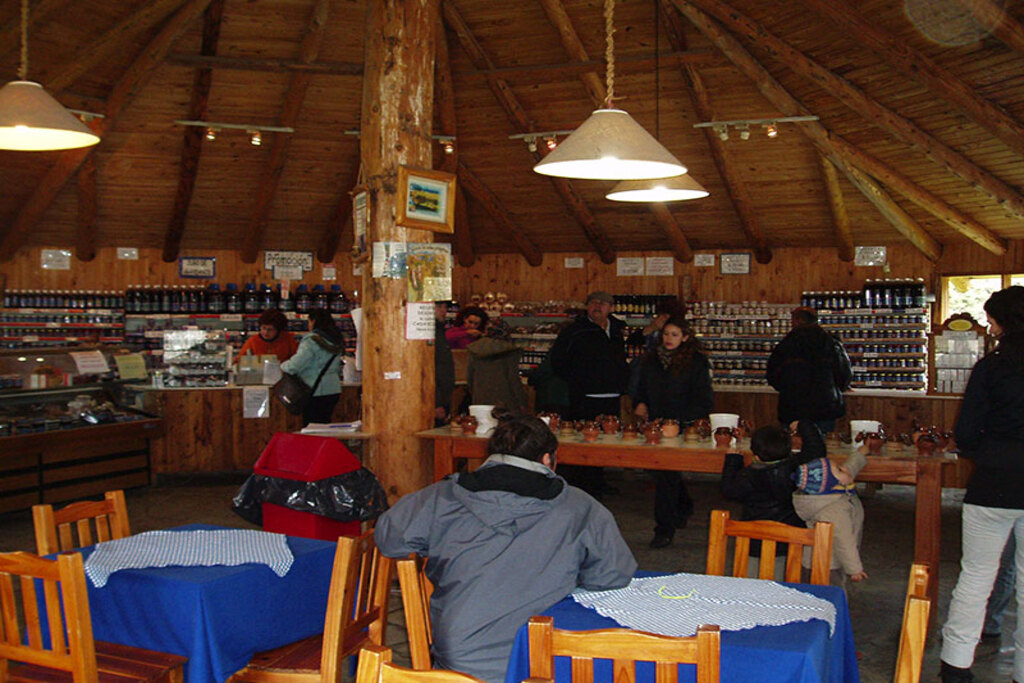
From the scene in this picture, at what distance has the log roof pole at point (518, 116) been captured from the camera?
10.8 m

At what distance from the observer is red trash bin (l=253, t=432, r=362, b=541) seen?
5.12 metres

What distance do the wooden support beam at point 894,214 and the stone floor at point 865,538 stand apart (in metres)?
3.75

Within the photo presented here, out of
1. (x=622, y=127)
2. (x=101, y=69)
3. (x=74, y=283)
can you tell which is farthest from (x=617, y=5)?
A: (x=74, y=283)

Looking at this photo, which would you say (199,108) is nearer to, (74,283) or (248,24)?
(248,24)

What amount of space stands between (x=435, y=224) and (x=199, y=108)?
669cm

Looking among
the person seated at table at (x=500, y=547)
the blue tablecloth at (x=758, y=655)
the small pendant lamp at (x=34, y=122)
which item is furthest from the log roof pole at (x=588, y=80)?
the blue tablecloth at (x=758, y=655)

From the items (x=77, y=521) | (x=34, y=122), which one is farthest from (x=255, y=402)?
(x=77, y=521)

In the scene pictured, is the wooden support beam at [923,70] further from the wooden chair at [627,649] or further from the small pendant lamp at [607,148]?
the wooden chair at [627,649]

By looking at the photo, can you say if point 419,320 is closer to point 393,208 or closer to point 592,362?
point 393,208

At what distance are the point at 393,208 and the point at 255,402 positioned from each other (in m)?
4.25

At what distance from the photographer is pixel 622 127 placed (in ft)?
13.7

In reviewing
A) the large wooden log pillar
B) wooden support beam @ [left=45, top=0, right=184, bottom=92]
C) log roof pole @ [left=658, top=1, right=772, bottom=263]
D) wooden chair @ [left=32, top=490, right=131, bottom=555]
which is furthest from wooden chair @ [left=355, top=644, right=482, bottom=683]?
wooden support beam @ [left=45, top=0, right=184, bottom=92]

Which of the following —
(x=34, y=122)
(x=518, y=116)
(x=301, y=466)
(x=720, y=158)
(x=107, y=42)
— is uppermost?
(x=107, y=42)

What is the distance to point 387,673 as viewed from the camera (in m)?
2.10
